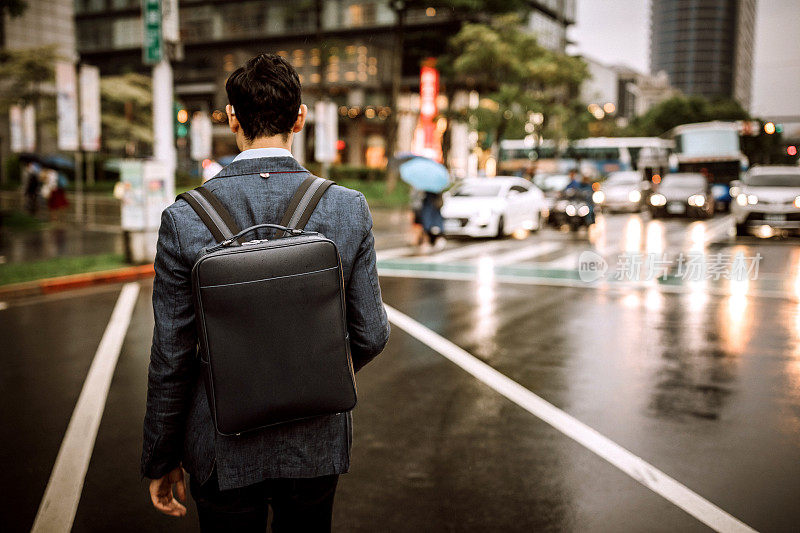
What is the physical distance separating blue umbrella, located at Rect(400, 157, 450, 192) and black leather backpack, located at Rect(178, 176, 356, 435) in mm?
13198

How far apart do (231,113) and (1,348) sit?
255 inches

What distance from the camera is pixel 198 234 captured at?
6.11ft

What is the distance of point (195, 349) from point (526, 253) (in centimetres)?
1470

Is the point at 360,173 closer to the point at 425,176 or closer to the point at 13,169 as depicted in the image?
the point at 13,169

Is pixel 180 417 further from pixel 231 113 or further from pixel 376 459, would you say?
pixel 376 459

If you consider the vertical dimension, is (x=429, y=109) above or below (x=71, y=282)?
above

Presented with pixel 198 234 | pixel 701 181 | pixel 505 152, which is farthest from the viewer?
pixel 505 152

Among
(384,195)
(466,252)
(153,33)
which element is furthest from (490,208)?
(384,195)

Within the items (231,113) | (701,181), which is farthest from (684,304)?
(701,181)

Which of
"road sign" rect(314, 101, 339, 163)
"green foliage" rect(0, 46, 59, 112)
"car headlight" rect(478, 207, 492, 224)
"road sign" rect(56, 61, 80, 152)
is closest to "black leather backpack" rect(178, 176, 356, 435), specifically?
"car headlight" rect(478, 207, 492, 224)

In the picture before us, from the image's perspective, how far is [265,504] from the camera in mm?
2025

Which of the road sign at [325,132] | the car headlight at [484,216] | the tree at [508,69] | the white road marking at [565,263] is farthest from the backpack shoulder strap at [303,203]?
the tree at [508,69]

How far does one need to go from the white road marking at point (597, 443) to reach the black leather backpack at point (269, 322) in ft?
8.46
